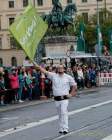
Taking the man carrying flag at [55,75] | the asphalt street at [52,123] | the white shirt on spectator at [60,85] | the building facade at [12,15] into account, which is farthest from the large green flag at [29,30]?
the building facade at [12,15]

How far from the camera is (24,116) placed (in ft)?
66.6

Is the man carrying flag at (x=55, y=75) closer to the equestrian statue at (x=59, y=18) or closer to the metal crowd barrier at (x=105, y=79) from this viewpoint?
the metal crowd barrier at (x=105, y=79)

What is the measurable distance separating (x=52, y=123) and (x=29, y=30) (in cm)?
437

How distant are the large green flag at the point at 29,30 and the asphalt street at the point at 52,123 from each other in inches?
83.3

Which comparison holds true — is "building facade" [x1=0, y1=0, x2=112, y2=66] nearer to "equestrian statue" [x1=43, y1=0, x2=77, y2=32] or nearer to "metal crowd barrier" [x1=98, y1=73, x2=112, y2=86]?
"equestrian statue" [x1=43, y1=0, x2=77, y2=32]

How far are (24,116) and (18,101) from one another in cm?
732

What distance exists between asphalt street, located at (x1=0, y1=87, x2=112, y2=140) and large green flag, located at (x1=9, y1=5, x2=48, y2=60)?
6.94ft

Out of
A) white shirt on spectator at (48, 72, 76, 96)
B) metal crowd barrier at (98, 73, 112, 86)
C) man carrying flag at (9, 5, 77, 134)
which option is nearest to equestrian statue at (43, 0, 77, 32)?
metal crowd barrier at (98, 73, 112, 86)

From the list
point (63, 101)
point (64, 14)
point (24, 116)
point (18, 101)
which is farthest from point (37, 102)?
point (64, 14)

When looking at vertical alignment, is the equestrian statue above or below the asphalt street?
above

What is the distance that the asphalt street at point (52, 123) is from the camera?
48.1 ft

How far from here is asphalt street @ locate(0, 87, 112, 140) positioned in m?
14.7

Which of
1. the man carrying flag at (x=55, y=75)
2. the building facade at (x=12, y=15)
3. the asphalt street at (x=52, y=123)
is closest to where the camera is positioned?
the man carrying flag at (x=55, y=75)

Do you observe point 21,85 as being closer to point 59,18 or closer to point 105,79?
point 105,79
